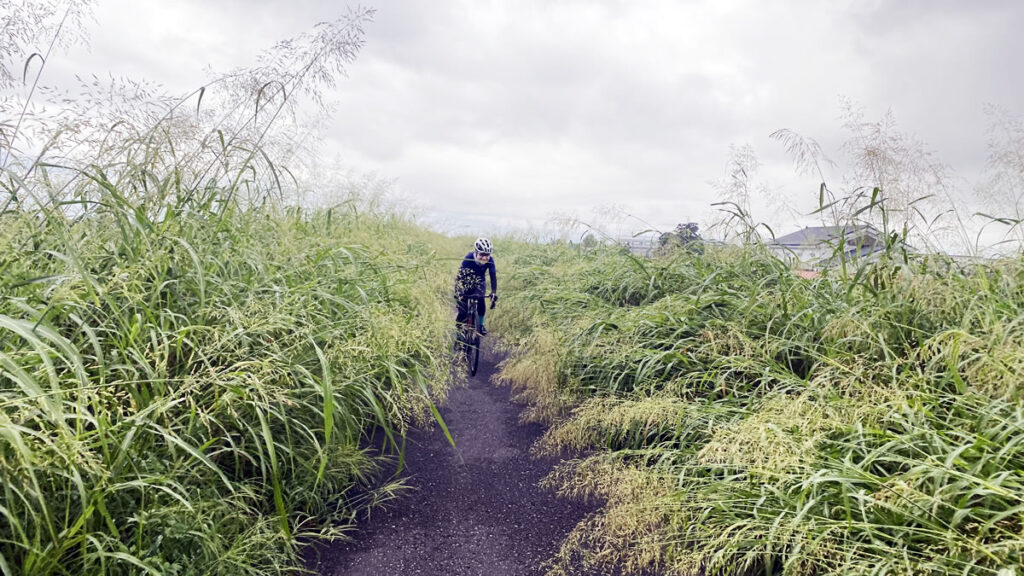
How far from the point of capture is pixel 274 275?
285 centimetres

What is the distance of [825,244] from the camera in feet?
12.8

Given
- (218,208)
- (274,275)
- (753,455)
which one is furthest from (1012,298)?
(218,208)

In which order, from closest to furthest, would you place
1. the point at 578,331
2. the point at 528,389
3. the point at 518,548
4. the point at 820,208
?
the point at 518,548 → the point at 820,208 → the point at 578,331 → the point at 528,389

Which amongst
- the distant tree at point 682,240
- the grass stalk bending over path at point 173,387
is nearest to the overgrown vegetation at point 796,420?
the distant tree at point 682,240

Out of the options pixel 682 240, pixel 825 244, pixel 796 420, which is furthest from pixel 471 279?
pixel 796 420

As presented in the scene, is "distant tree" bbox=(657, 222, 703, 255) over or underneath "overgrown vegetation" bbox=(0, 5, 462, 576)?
over

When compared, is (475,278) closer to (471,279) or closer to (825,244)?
(471,279)

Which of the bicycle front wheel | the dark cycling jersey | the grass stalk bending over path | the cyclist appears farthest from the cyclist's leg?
the grass stalk bending over path

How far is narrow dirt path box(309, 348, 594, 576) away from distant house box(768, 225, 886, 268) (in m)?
2.66

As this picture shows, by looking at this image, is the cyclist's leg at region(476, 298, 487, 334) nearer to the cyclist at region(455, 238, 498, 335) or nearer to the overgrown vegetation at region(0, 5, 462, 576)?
the cyclist at region(455, 238, 498, 335)

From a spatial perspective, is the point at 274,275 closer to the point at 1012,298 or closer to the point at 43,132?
the point at 43,132

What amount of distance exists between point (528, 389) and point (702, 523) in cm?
243

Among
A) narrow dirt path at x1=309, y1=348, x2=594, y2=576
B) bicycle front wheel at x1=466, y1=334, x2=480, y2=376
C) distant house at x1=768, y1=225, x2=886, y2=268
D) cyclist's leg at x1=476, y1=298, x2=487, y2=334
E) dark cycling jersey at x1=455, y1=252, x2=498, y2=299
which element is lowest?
narrow dirt path at x1=309, y1=348, x2=594, y2=576

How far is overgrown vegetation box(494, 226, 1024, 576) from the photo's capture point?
1.57 meters
